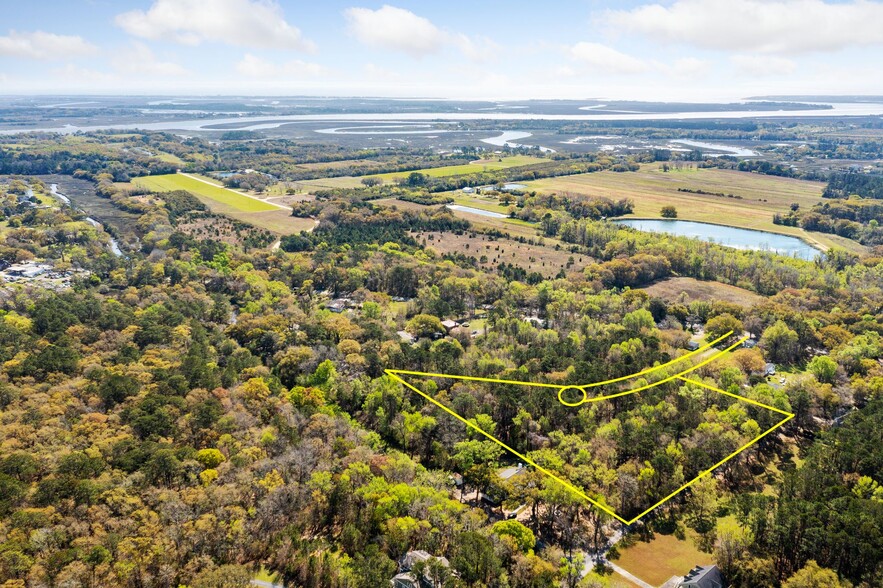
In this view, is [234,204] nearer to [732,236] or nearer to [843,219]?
[732,236]

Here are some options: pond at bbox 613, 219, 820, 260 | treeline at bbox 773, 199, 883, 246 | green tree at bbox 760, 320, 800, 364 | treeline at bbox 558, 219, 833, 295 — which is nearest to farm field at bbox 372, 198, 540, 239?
treeline at bbox 558, 219, 833, 295

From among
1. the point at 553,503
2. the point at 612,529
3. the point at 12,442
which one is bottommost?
the point at 612,529

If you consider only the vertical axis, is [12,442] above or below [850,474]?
above

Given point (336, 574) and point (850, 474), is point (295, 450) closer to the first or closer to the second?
point (336, 574)

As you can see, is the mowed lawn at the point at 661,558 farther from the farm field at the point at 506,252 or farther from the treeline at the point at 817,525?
the farm field at the point at 506,252

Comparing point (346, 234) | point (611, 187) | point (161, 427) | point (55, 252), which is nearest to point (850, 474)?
point (161, 427)

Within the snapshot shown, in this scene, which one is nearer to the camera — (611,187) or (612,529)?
(612,529)

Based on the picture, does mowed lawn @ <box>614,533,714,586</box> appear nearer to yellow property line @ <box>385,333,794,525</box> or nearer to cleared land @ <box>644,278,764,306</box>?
yellow property line @ <box>385,333,794,525</box>

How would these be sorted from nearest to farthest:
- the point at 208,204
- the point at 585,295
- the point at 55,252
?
the point at 585,295 < the point at 55,252 < the point at 208,204
